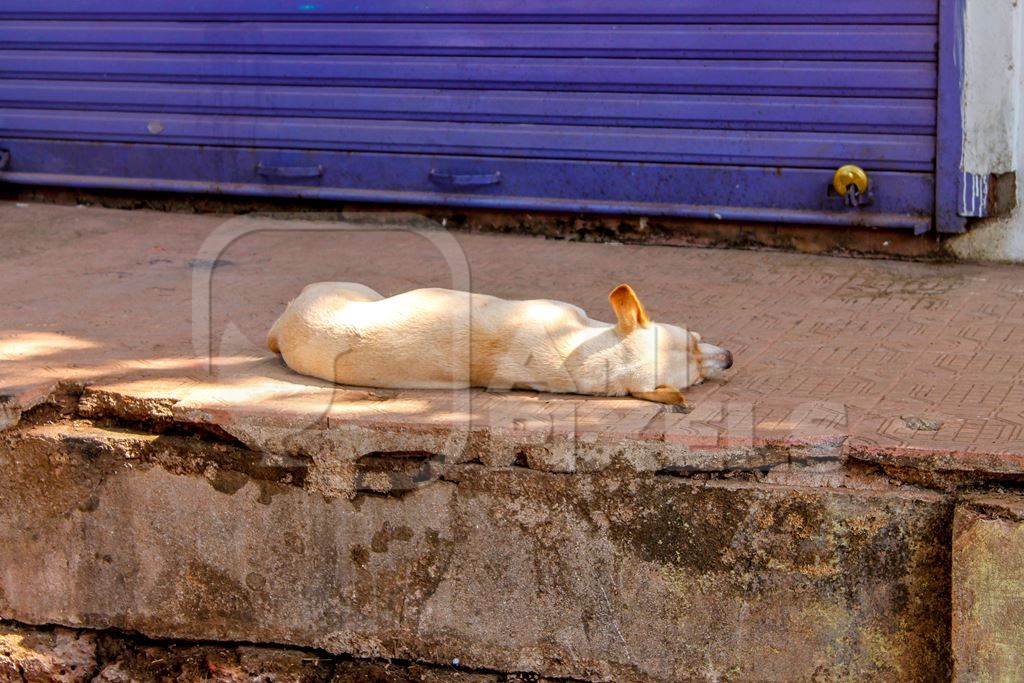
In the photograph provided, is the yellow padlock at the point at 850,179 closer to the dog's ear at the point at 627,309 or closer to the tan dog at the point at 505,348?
the tan dog at the point at 505,348

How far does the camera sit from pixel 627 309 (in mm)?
3875

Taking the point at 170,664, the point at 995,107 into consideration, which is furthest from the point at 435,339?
the point at 995,107

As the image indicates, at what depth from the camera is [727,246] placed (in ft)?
20.9

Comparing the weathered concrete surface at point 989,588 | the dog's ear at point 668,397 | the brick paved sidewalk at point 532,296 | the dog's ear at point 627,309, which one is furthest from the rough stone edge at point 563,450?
the dog's ear at point 627,309

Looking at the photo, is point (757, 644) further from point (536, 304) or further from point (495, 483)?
point (536, 304)

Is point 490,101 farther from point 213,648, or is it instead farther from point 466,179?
point 213,648

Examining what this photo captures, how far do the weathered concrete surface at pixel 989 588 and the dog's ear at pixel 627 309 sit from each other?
1088 millimetres

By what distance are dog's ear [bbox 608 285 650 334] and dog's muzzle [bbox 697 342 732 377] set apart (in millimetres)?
218

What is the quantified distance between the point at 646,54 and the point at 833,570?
3.44m

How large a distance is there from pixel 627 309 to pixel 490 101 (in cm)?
296

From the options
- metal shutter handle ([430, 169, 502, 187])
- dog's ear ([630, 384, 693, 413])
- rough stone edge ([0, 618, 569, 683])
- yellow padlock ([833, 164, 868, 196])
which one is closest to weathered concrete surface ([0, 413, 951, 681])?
rough stone edge ([0, 618, 569, 683])

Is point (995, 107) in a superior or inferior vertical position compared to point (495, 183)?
superior

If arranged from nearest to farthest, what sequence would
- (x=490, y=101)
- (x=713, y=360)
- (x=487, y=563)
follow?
1. (x=487, y=563)
2. (x=713, y=360)
3. (x=490, y=101)

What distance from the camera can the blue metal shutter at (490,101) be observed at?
19.7ft
